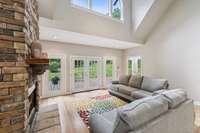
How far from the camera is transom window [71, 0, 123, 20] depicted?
14.5ft

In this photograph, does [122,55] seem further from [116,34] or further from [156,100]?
[156,100]

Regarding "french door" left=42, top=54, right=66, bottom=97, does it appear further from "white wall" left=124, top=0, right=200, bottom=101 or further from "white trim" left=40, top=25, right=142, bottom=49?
"white wall" left=124, top=0, right=200, bottom=101

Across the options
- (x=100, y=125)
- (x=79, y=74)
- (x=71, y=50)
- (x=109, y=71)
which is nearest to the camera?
(x=100, y=125)

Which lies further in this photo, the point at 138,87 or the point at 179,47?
the point at 179,47

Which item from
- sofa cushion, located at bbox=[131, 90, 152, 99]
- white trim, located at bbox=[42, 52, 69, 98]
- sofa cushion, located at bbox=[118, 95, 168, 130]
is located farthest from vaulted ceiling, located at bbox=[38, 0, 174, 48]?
sofa cushion, located at bbox=[118, 95, 168, 130]

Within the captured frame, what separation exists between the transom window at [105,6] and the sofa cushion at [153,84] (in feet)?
10.5

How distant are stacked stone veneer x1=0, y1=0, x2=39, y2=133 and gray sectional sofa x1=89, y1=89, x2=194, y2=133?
1.00 m

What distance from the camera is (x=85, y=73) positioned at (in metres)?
6.26

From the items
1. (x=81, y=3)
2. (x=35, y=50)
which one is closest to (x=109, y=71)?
(x=81, y=3)

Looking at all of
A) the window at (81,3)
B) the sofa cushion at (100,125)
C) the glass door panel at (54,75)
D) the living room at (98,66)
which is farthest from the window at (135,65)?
the sofa cushion at (100,125)

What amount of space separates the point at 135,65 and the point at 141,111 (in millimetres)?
5969

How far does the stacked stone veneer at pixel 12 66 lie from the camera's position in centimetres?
119

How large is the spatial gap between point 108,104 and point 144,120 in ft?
9.36

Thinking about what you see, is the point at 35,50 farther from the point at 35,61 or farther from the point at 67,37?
the point at 67,37
